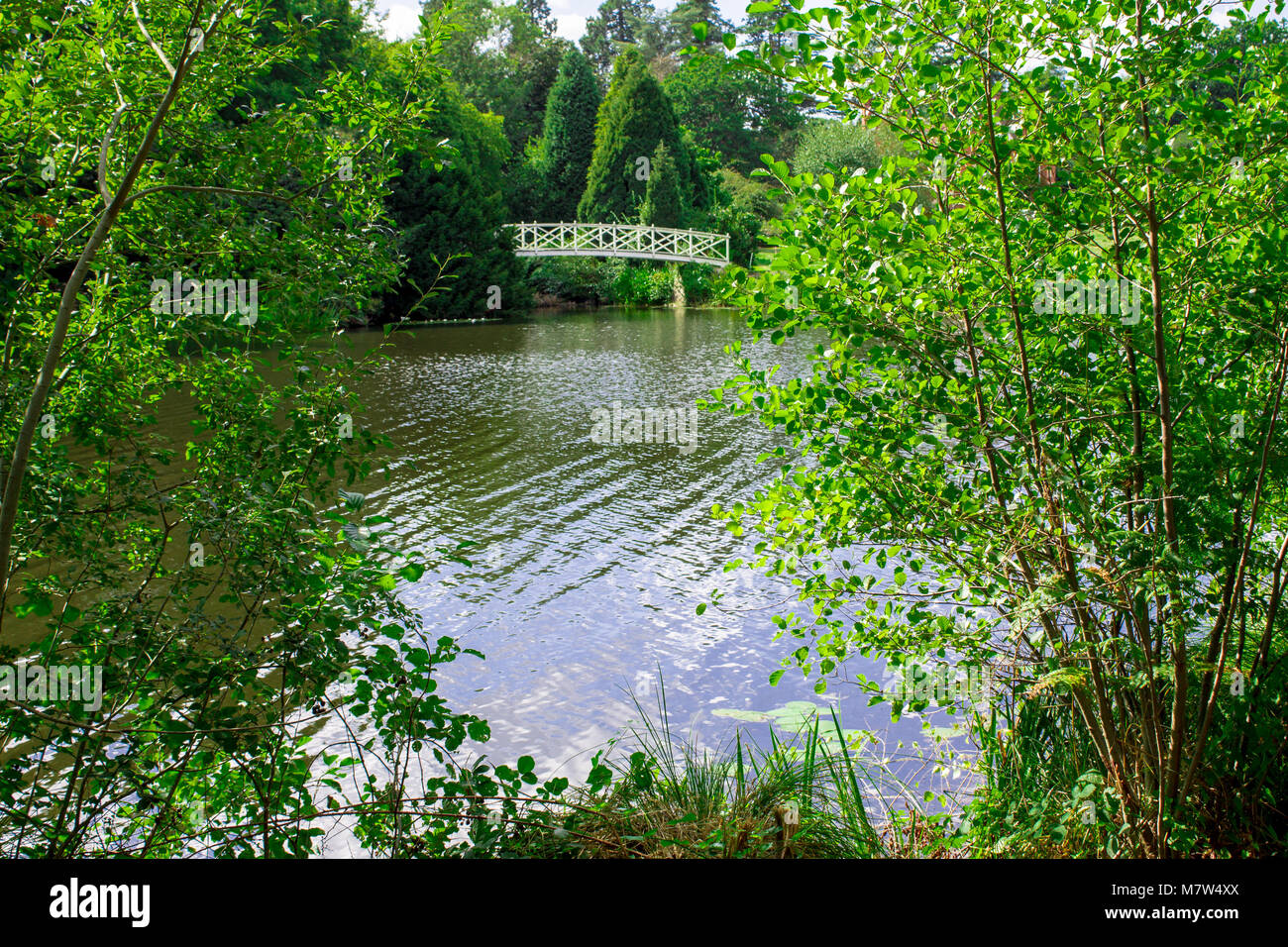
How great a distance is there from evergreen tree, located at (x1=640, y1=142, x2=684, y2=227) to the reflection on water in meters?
25.3

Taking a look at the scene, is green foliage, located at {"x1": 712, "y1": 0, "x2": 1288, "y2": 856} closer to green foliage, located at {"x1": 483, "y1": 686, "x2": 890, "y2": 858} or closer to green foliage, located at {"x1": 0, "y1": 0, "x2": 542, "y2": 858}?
green foliage, located at {"x1": 483, "y1": 686, "x2": 890, "y2": 858}

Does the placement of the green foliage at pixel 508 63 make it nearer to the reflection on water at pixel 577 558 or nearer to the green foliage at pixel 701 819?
the reflection on water at pixel 577 558

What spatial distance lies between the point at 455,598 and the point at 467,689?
1.69 metres

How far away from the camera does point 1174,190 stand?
276cm

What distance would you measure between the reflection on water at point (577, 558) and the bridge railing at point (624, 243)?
19.9m

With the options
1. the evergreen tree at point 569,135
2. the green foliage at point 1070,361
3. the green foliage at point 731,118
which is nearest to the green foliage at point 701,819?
the green foliage at point 1070,361

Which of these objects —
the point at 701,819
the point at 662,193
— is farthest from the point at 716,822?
the point at 662,193

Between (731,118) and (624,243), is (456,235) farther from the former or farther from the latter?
(731,118)

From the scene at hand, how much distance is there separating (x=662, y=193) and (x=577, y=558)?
36.5 metres

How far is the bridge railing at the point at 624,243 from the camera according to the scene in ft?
124

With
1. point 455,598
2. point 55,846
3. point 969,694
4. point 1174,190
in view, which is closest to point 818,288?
point 1174,190

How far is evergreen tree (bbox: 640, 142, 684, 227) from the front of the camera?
138ft

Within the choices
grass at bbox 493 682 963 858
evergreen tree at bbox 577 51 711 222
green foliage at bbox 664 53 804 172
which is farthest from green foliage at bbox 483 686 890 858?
green foliage at bbox 664 53 804 172

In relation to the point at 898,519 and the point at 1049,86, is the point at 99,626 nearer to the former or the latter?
the point at 898,519
